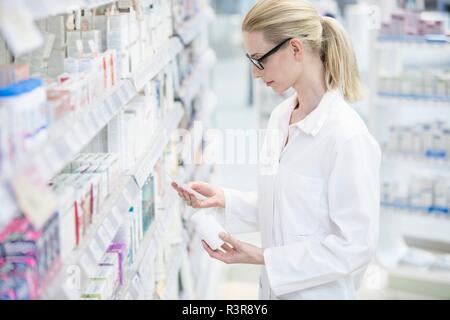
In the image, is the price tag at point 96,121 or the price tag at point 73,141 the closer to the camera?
the price tag at point 73,141

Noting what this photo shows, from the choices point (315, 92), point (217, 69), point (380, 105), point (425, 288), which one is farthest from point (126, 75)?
point (217, 69)

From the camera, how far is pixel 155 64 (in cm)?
304

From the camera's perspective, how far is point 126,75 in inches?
103

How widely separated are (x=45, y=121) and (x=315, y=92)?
995 mm

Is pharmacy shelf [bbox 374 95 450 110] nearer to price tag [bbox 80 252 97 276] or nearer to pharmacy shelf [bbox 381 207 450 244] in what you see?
pharmacy shelf [bbox 381 207 450 244]

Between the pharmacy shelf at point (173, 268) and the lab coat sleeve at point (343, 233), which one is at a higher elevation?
the lab coat sleeve at point (343, 233)

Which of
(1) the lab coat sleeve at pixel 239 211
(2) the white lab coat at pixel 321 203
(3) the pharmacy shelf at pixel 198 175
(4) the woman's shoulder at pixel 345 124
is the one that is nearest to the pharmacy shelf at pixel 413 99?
(3) the pharmacy shelf at pixel 198 175

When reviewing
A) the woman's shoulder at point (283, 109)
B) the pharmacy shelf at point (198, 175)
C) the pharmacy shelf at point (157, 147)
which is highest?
the woman's shoulder at point (283, 109)

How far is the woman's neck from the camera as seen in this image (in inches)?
93.7

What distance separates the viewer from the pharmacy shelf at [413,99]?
4.80m

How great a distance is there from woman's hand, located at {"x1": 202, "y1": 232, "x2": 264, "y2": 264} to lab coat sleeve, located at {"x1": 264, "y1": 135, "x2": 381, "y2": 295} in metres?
0.05

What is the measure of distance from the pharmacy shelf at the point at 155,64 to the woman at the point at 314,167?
497 mm

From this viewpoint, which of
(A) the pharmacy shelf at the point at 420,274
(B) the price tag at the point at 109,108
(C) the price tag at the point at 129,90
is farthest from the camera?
(A) the pharmacy shelf at the point at 420,274

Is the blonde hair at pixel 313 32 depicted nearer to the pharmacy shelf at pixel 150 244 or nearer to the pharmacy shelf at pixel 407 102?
the pharmacy shelf at pixel 150 244
